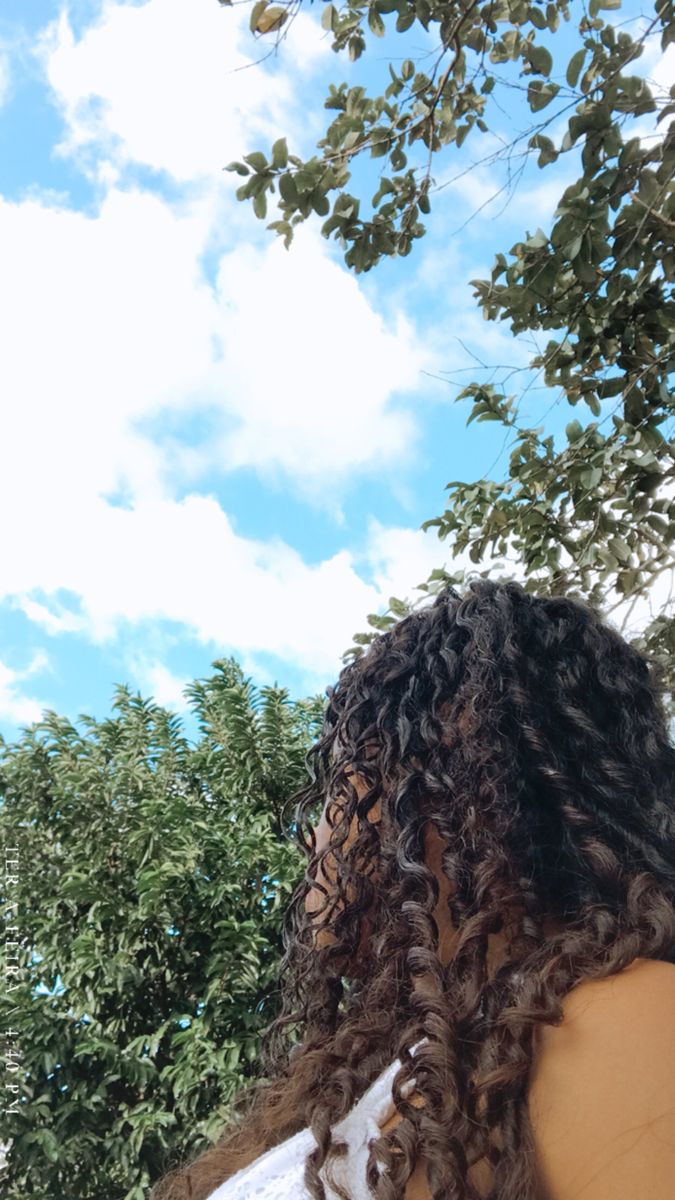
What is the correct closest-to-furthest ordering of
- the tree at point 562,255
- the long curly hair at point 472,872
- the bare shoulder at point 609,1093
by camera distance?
the bare shoulder at point 609,1093
the long curly hair at point 472,872
the tree at point 562,255

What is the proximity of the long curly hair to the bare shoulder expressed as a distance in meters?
0.02

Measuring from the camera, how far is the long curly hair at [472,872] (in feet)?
3.48

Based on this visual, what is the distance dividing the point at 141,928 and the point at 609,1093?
4.06 metres

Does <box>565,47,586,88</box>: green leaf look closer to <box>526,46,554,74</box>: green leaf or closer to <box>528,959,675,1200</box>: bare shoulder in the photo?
<box>526,46,554,74</box>: green leaf

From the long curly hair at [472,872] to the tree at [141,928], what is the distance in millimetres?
2745

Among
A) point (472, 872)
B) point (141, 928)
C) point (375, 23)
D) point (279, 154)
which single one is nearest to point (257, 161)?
point (279, 154)

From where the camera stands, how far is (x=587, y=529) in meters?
3.57

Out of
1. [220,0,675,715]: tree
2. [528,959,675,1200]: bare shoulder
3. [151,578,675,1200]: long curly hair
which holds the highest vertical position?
[220,0,675,715]: tree

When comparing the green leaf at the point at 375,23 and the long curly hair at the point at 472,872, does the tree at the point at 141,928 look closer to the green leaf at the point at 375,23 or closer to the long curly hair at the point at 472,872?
the long curly hair at the point at 472,872

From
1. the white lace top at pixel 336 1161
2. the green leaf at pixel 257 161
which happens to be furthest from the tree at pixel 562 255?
the white lace top at pixel 336 1161

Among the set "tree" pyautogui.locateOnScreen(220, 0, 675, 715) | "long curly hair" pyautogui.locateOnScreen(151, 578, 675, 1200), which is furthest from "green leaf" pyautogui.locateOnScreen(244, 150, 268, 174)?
"long curly hair" pyautogui.locateOnScreen(151, 578, 675, 1200)

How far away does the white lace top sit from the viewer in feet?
3.71

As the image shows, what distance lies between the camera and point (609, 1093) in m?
0.95

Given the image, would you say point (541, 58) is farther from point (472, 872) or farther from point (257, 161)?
point (472, 872)
